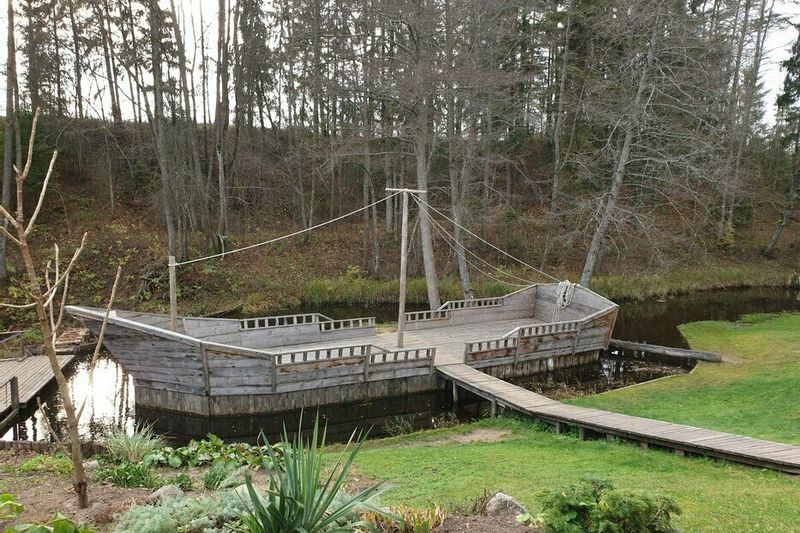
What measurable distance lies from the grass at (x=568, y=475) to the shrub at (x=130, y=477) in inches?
101

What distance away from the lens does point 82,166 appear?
27.6m

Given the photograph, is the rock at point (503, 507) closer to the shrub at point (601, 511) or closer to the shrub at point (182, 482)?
the shrub at point (601, 511)

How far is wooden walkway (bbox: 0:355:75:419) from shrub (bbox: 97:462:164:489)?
7.19m

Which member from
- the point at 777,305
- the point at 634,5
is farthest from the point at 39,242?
the point at 777,305

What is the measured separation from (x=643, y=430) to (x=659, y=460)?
3.18 ft

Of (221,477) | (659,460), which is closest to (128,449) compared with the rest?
(221,477)

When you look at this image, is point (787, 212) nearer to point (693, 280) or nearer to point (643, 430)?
point (693, 280)

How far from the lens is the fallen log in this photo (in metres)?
14.6

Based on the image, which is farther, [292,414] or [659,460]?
[292,414]

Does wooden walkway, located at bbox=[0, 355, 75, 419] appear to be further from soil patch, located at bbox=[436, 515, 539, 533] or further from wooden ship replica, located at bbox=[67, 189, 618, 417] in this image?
soil patch, located at bbox=[436, 515, 539, 533]

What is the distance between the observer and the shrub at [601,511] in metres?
3.62

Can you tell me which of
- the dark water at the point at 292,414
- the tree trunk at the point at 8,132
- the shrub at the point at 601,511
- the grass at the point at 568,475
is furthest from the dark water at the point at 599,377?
the tree trunk at the point at 8,132

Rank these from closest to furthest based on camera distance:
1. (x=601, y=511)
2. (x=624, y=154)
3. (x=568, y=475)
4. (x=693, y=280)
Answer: (x=601, y=511), (x=568, y=475), (x=624, y=154), (x=693, y=280)

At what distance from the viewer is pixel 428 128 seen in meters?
19.4
